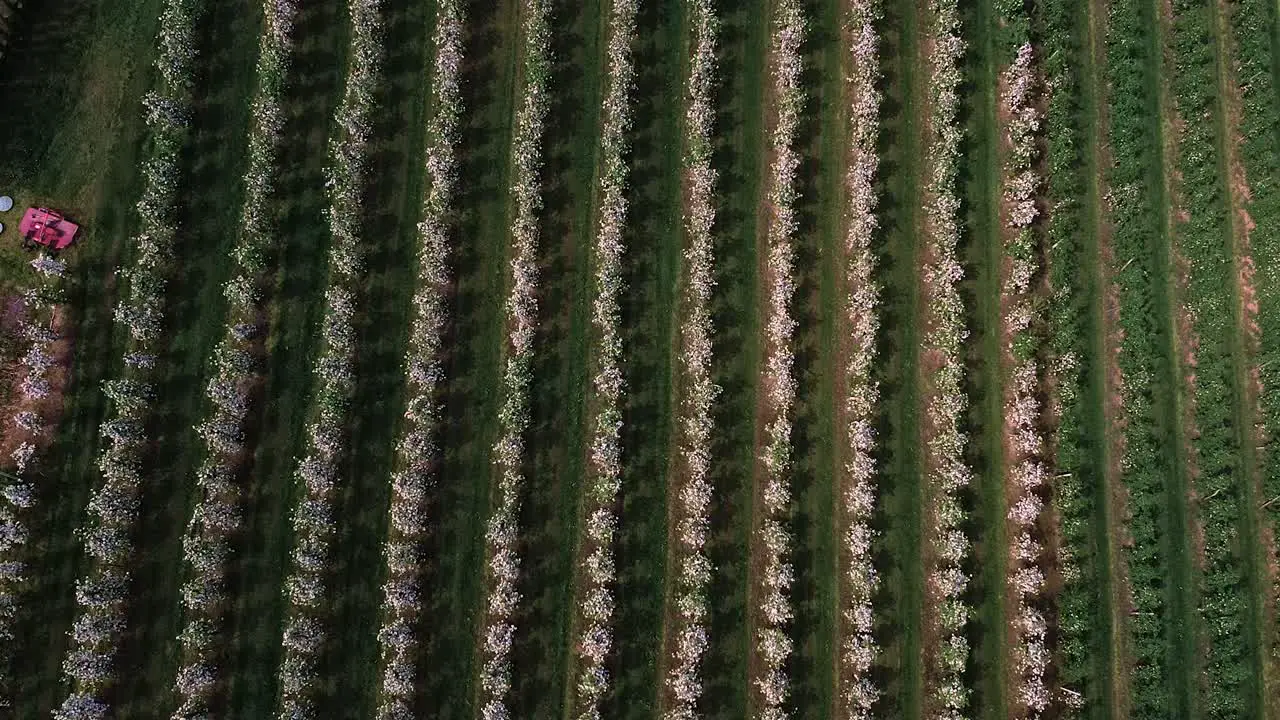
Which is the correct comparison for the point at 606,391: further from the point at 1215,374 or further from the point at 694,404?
the point at 1215,374

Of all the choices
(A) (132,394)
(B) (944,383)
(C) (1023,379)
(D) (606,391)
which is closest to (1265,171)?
(C) (1023,379)

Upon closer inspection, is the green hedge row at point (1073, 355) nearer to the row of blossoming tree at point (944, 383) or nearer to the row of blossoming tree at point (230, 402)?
the row of blossoming tree at point (944, 383)

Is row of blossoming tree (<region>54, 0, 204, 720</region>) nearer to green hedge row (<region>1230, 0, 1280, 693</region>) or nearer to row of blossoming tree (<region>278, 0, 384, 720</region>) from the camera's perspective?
row of blossoming tree (<region>278, 0, 384, 720</region>)

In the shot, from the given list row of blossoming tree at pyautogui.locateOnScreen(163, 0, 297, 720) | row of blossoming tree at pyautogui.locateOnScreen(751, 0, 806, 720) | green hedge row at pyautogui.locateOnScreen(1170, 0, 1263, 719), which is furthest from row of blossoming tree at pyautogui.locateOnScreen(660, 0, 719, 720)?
green hedge row at pyautogui.locateOnScreen(1170, 0, 1263, 719)

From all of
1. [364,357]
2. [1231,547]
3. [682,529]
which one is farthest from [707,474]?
[1231,547]

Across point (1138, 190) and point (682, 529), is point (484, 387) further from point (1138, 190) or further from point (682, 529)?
point (1138, 190)

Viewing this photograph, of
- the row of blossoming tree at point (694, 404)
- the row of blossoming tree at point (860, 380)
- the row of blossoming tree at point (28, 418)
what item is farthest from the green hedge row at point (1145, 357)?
the row of blossoming tree at point (28, 418)
